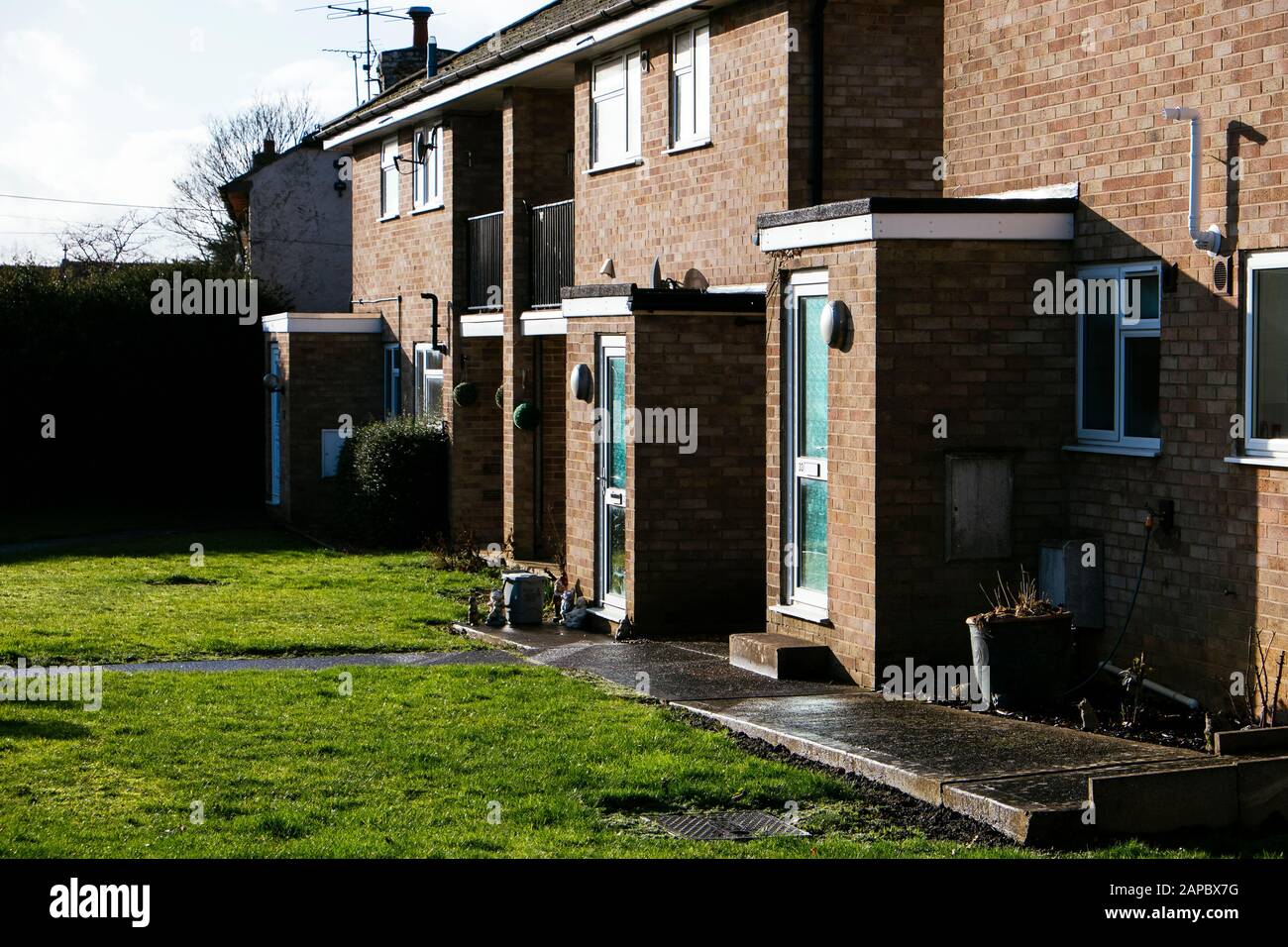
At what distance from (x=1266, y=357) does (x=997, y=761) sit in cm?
297

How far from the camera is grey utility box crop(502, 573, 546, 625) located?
15.0 meters

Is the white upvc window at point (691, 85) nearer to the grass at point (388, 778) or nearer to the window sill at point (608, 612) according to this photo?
the window sill at point (608, 612)

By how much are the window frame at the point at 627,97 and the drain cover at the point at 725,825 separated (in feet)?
33.6

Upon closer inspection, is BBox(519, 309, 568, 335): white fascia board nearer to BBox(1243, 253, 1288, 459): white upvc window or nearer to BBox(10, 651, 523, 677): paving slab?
BBox(10, 651, 523, 677): paving slab

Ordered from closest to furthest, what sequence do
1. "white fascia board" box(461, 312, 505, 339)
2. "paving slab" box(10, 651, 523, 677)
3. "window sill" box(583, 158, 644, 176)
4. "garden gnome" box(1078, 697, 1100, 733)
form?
"garden gnome" box(1078, 697, 1100, 733) < "paving slab" box(10, 651, 523, 677) < "window sill" box(583, 158, 644, 176) < "white fascia board" box(461, 312, 505, 339)

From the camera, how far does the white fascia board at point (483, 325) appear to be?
70.2ft

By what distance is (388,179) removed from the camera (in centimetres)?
2614

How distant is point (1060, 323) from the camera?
11312mm

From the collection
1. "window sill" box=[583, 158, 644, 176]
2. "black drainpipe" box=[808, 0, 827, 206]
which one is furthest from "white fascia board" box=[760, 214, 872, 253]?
"window sill" box=[583, 158, 644, 176]

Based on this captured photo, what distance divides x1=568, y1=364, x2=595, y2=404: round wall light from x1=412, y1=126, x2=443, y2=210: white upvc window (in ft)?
28.7

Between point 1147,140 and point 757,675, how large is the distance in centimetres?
451

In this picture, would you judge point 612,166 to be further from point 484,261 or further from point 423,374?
point 423,374

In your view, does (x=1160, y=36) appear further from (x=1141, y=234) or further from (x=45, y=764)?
(x=45, y=764)
